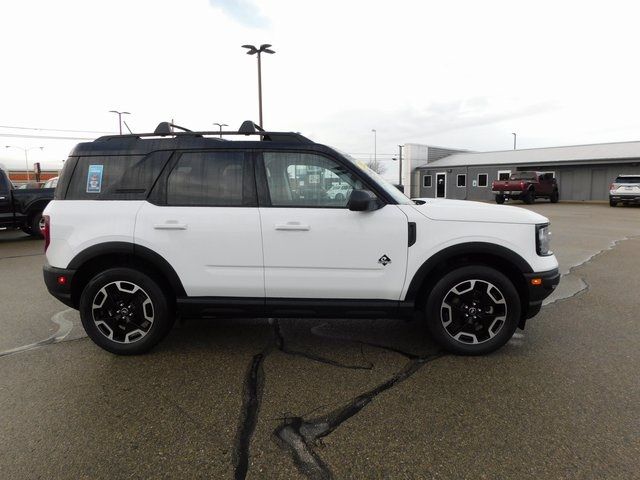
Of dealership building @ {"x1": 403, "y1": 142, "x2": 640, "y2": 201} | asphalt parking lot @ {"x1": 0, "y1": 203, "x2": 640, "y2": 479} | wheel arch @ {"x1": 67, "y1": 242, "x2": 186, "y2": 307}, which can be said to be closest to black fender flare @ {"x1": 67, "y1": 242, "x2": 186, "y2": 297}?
wheel arch @ {"x1": 67, "y1": 242, "x2": 186, "y2": 307}

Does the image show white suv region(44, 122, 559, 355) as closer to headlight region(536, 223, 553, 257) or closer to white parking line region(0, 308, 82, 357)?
headlight region(536, 223, 553, 257)

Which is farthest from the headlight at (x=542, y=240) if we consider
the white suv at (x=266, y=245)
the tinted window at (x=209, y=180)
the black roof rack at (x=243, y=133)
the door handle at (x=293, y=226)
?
the tinted window at (x=209, y=180)

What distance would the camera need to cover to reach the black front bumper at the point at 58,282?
12.1ft

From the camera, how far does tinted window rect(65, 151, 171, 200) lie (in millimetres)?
3688

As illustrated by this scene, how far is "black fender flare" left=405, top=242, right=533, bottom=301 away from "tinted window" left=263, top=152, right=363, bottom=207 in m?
0.86

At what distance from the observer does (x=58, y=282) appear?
12.2ft

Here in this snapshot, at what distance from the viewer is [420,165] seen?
42.1 metres

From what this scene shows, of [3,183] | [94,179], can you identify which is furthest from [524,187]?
[94,179]

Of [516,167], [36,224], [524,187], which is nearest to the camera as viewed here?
[36,224]

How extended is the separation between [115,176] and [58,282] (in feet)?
3.40

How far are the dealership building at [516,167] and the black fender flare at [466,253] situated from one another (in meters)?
30.5

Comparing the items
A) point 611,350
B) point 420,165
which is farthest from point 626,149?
point 611,350

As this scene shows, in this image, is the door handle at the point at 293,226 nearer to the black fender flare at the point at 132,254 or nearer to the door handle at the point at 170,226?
the door handle at the point at 170,226

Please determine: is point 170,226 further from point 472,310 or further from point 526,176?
point 526,176
